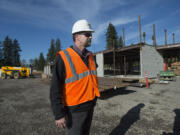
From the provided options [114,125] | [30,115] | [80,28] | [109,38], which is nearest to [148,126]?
[114,125]

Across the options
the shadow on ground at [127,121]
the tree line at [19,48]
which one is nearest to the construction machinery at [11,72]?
the shadow on ground at [127,121]

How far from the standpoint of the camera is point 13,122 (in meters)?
3.31

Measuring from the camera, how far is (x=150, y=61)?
12.7 m

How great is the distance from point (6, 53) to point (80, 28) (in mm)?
68968

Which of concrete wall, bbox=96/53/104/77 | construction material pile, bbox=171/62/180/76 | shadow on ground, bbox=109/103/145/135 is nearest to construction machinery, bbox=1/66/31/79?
concrete wall, bbox=96/53/104/77

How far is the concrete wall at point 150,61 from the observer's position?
11752 mm

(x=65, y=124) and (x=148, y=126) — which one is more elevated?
(x=65, y=124)

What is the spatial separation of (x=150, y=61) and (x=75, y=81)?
Answer: 13574 millimetres

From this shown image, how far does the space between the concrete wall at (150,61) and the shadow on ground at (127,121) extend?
8669 millimetres

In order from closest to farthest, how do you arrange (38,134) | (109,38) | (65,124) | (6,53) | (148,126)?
(65,124), (38,134), (148,126), (109,38), (6,53)

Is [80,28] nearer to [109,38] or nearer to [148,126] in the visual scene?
[148,126]

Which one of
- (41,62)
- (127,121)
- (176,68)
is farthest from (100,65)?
(41,62)

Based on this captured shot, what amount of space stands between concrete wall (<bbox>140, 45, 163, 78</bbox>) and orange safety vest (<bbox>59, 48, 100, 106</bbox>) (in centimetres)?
1153

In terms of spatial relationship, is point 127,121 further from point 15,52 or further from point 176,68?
point 15,52
